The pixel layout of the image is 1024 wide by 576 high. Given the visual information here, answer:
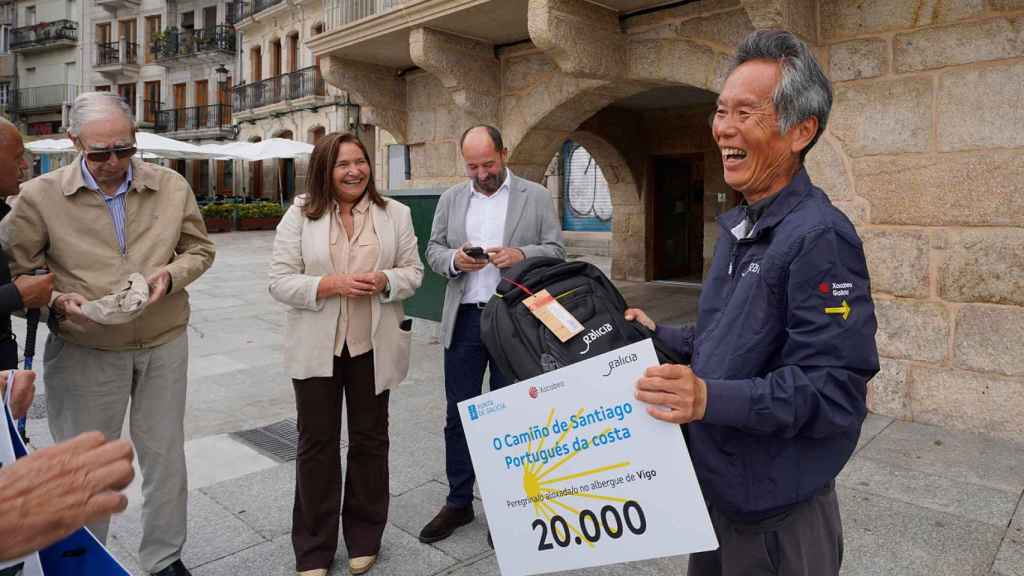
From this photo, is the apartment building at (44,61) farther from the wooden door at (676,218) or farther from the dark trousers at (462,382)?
the dark trousers at (462,382)

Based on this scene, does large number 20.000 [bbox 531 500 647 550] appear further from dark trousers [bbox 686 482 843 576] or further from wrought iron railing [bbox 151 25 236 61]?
wrought iron railing [bbox 151 25 236 61]

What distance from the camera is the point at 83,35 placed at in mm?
39250

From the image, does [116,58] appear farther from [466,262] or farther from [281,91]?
[466,262]

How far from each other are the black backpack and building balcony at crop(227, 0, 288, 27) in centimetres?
3027

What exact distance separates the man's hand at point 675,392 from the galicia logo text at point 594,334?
30 centimetres

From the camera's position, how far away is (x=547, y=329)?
184 centimetres

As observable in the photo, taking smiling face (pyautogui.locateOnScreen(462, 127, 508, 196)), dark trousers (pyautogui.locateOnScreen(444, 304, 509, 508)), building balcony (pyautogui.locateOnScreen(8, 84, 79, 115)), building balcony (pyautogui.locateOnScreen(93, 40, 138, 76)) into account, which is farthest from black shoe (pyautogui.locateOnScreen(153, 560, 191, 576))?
building balcony (pyautogui.locateOnScreen(8, 84, 79, 115))

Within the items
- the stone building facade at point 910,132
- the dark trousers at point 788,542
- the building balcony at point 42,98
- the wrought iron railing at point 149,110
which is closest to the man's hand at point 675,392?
the dark trousers at point 788,542

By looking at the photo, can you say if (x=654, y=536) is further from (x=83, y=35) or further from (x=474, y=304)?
(x=83, y=35)

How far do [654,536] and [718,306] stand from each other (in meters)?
0.55

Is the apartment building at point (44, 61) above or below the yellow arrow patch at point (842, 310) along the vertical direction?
above

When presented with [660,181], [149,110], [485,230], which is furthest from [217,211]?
[485,230]

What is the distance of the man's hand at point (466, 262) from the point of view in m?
3.22

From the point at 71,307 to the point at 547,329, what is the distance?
1.79 metres
